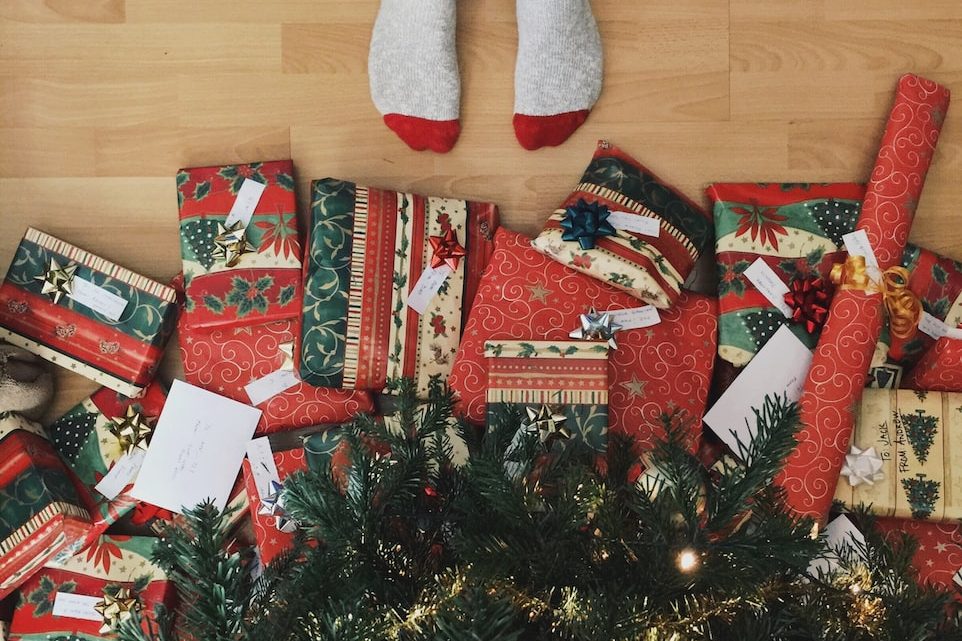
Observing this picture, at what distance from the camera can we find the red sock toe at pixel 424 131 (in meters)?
1.45

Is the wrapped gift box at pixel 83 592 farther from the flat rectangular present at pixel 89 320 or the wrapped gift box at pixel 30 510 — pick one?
the flat rectangular present at pixel 89 320

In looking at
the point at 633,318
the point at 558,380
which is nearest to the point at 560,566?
the point at 558,380

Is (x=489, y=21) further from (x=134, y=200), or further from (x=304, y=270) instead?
(x=134, y=200)

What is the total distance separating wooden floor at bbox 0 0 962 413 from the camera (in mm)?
1478

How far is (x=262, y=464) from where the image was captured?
1.35 metres

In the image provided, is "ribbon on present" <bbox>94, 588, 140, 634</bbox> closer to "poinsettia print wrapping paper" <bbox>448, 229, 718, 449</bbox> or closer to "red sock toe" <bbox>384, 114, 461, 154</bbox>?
"poinsettia print wrapping paper" <bbox>448, 229, 718, 449</bbox>

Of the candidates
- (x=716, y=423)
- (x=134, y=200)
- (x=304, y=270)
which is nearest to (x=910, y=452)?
(x=716, y=423)

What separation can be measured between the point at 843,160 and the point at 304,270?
111 cm

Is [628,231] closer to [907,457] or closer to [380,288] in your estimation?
[380,288]

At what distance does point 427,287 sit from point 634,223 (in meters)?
0.41

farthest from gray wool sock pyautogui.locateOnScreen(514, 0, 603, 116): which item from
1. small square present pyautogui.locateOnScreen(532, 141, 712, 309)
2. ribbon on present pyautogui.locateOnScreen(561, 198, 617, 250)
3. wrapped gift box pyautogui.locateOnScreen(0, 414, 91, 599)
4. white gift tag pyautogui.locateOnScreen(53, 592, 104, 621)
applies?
white gift tag pyautogui.locateOnScreen(53, 592, 104, 621)

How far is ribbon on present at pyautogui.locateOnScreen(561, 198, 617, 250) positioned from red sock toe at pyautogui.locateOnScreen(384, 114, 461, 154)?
0.31 meters

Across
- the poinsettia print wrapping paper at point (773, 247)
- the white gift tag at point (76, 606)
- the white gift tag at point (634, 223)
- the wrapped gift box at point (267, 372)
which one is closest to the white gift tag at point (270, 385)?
the wrapped gift box at point (267, 372)

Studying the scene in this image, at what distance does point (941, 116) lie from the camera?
1422mm
